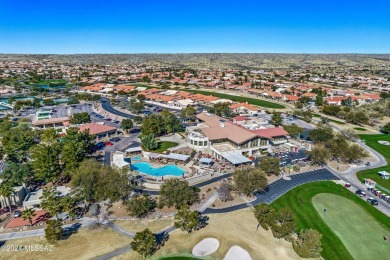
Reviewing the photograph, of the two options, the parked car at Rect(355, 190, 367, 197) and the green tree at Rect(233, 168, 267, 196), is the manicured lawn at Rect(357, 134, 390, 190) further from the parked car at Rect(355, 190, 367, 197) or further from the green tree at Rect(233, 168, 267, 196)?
the green tree at Rect(233, 168, 267, 196)

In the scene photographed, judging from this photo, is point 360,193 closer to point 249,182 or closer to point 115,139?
point 249,182

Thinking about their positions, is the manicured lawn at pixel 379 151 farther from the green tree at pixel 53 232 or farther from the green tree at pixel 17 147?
the green tree at pixel 17 147

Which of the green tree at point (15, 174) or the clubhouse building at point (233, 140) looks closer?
the green tree at point (15, 174)

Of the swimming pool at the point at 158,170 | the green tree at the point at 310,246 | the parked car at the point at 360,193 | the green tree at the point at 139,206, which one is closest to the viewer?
the green tree at the point at 310,246

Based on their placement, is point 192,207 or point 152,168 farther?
point 152,168

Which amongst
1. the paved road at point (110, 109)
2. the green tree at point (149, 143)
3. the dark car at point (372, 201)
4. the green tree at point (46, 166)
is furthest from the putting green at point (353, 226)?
the paved road at point (110, 109)

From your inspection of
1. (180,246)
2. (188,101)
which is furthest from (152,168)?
(188,101)

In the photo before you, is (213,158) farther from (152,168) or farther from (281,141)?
(281,141)
